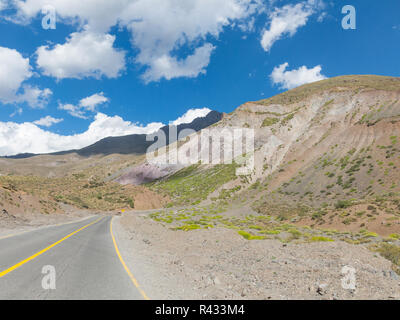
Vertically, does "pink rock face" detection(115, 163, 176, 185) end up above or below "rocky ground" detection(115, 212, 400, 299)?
above

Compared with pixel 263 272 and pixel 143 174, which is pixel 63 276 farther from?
pixel 143 174

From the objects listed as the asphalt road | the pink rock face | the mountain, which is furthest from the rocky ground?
the pink rock face

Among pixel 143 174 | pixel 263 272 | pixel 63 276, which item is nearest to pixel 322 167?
pixel 263 272

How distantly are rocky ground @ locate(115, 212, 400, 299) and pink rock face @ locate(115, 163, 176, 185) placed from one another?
96.0 m

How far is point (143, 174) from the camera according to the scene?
115125 mm

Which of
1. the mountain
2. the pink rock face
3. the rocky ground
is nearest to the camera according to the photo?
the rocky ground

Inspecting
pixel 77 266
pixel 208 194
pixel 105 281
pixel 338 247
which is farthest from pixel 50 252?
pixel 208 194

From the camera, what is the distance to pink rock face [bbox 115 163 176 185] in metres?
111

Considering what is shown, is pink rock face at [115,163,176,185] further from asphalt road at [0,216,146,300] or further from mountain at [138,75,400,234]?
asphalt road at [0,216,146,300]

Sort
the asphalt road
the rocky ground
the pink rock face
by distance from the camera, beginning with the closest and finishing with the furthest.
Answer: the asphalt road < the rocky ground < the pink rock face

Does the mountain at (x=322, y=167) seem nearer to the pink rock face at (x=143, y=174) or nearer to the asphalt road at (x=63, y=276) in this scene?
the pink rock face at (x=143, y=174)

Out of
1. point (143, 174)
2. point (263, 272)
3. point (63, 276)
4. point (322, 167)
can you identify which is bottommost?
point (263, 272)

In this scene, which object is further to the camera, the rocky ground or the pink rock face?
the pink rock face

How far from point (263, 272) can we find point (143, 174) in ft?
361
